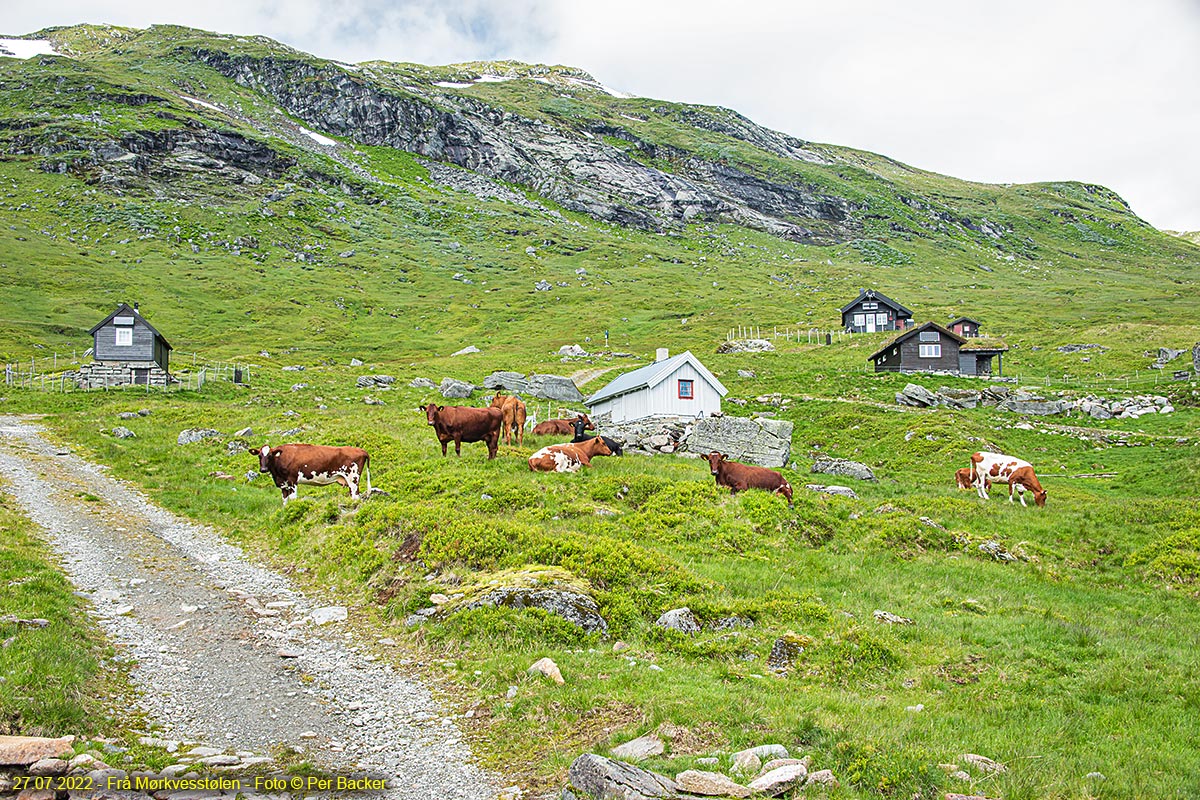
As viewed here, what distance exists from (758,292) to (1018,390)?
83985 millimetres

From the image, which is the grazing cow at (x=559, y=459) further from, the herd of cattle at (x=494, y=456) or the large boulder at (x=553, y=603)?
the large boulder at (x=553, y=603)

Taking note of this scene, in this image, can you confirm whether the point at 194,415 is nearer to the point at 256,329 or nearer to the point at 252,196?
the point at 256,329

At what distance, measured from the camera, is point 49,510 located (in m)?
20.6

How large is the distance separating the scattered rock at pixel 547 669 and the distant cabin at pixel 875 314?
107335mm

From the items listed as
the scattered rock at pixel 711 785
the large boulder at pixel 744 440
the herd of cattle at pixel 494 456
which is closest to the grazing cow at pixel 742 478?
the herd of cattle at pixel 494 456

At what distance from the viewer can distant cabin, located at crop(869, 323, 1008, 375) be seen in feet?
258

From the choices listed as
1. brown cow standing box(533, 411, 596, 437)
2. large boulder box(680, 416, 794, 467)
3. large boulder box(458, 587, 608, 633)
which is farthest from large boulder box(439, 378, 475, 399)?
large boulder box(458, 587, 608, 633)

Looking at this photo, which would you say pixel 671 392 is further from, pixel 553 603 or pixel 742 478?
pixel 553 603

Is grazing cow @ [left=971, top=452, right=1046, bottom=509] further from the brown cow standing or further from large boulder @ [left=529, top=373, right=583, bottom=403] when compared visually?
large boulder @ [left=529, top=373, right=583, bottom=403]

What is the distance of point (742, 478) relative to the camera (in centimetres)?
2542

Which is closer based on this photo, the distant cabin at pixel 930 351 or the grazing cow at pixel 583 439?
the grazing cow at pixel 583 439

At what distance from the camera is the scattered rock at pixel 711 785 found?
7324mm

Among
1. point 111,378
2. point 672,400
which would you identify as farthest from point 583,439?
point 111,378

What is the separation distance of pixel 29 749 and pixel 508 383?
50150 millimetres
